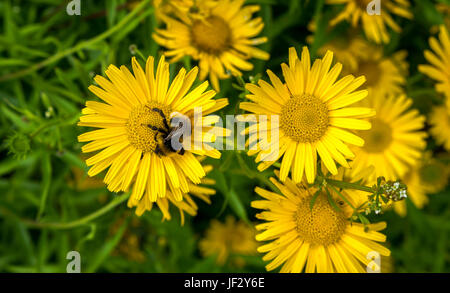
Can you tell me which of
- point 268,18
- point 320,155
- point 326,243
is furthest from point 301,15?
point 326,243

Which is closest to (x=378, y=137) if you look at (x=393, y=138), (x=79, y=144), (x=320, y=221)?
(x=393, y=138)

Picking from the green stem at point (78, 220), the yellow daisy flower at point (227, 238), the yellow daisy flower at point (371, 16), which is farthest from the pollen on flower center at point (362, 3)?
the yellow daisy flower at point (227, 238)

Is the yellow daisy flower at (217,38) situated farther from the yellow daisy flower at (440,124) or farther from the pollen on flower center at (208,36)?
the yellow daisy flower at (440,124)

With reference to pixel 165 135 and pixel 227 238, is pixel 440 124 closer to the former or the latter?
pixel 227 238

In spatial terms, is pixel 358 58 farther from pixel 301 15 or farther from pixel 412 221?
pixel 412 221
